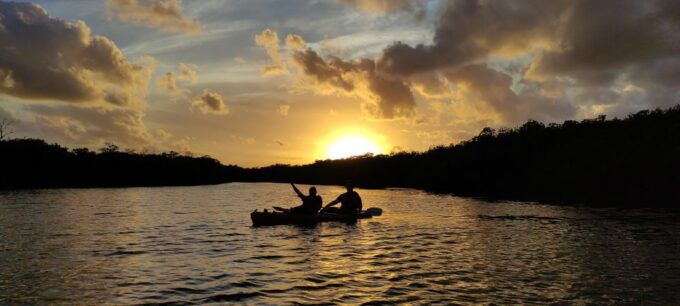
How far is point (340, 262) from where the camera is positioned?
17.6 metres

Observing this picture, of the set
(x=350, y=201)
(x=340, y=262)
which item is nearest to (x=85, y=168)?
(x=350, y=201)

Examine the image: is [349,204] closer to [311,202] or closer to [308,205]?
[311,202]

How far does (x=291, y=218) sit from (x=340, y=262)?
1087 cm

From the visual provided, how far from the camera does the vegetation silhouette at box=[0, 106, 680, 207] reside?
161 feet

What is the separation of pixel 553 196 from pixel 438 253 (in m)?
39.5

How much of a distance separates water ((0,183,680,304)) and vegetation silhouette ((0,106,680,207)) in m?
20.2

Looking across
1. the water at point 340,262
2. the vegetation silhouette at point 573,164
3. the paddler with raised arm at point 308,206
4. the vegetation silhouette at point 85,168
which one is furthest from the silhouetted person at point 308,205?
the vegetation silhouette at point 85,168

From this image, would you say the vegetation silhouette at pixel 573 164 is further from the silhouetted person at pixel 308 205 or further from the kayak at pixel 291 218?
the silhouetted person at pixel 308 205

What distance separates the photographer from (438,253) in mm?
19594

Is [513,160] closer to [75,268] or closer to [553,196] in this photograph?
[553,196]

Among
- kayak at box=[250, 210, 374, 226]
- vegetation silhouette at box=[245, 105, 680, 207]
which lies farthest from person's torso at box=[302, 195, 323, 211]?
vegetation silhouette at box=[245, 105, 680, 207]

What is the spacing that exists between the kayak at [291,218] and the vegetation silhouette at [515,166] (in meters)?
27.4

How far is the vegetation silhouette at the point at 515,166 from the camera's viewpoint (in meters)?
49.2

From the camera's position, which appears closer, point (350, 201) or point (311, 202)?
point (311, 202)
